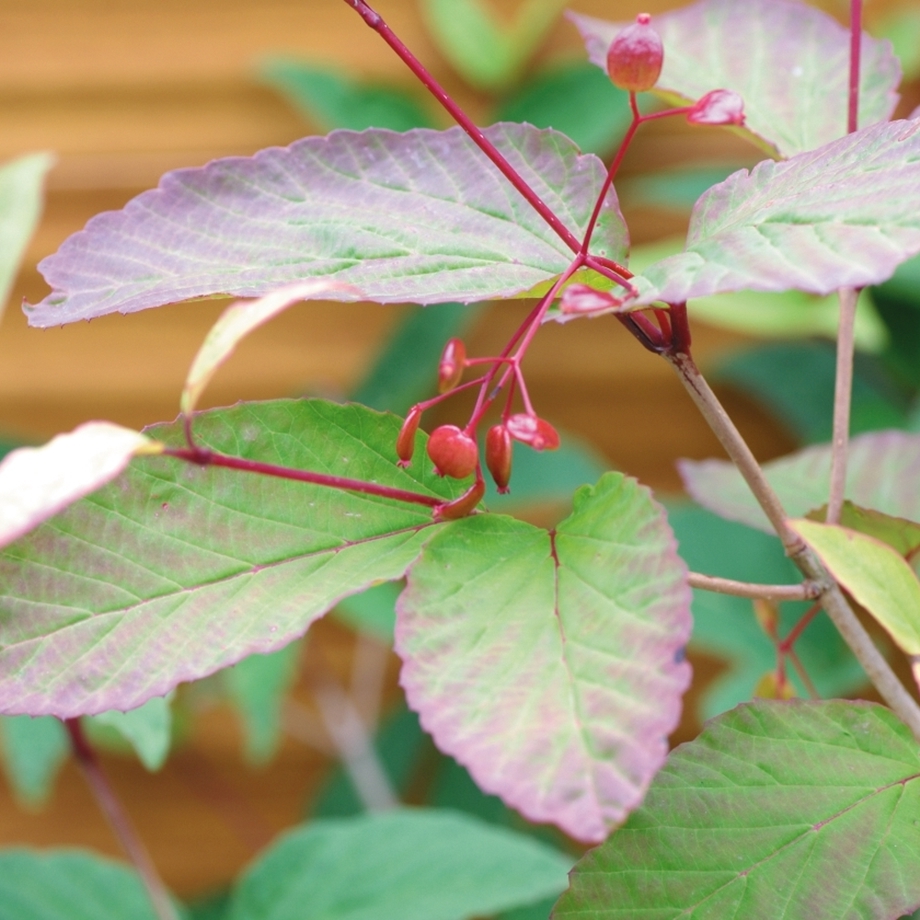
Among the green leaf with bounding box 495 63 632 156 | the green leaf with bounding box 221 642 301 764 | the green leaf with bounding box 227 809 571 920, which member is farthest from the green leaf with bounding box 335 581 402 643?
the green leaf with bounding box 495 63 632 156

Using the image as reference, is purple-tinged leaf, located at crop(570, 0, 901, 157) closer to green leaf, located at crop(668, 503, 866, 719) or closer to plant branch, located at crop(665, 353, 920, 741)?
plant branch, located at crop(665, 353, 920, 741)

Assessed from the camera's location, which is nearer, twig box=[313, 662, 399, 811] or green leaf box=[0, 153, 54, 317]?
green leaf box=[0, 153, 54, 317]

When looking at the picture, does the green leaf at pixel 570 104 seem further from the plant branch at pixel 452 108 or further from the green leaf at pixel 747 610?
the plant branch at pixel 452 108

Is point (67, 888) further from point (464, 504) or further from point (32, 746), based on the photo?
point (464, 504)

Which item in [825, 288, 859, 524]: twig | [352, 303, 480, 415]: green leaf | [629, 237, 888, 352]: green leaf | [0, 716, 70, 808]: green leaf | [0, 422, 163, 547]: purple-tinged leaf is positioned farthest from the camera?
[352, 303, 480, 415]: green leaf

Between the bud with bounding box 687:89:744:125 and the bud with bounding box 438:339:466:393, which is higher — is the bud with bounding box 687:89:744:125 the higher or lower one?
the higher one

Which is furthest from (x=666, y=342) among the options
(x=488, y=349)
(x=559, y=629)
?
(x=488, y=349)

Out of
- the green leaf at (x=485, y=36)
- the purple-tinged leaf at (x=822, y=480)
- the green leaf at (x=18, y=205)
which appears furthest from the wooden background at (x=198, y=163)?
the purple-tinged leaf at (x=822, y=480)
